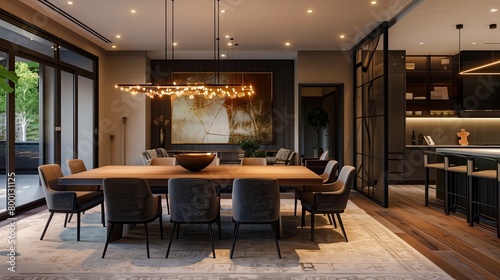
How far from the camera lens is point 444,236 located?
466 centimetres

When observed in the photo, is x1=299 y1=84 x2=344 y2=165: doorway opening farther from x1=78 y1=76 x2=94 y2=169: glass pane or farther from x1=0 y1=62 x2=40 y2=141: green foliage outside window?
x1=0 y1=62 x2=40 y2=141: green foliage outside window

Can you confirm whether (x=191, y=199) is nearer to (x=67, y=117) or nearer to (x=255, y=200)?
(x=255, y=200)

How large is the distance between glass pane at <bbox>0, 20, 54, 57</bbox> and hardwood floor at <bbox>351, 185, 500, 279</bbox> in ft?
19.8

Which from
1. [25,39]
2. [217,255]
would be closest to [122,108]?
[25,39]

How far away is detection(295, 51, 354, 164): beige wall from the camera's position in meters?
9.11

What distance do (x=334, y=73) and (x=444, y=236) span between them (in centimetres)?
529

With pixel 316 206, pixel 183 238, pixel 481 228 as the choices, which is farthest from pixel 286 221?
pixel 481 228

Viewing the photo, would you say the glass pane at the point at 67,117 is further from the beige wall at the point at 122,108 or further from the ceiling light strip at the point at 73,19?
the beige wall at the point at 122,108

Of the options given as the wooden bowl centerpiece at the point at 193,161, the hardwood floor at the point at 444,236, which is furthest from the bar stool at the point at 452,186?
the wooden bowl centerpiece at the point at 193,161

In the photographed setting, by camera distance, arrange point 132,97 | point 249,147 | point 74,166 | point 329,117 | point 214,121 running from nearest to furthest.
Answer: point 74,166 < point 132,97 < point 249,147 < point 214,121 < point 329,117

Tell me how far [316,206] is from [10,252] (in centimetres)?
326

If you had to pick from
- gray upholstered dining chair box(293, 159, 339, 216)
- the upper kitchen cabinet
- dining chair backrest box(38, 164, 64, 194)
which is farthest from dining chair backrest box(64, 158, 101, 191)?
the upper kitchen cabinet

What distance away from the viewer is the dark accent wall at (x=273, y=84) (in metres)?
10.4

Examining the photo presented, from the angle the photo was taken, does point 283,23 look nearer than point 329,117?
Yes
